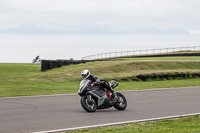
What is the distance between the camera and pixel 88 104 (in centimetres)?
1119

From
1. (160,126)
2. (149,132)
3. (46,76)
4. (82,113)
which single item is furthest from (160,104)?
(46,76)

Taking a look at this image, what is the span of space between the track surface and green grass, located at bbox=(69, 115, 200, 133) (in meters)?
0.92

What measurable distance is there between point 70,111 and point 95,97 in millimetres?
908

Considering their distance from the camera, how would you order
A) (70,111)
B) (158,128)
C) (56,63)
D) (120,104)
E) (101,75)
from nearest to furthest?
(158,128)
(70,111)
(120,104)
(101,75)
(56,63)

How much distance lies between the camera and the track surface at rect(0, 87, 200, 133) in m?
9.17

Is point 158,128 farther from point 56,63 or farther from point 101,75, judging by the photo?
point 56,63

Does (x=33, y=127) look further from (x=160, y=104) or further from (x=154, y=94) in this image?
(x=154, y=94)

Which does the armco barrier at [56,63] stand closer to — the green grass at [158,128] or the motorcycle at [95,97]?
the motorcycle at [95,97]

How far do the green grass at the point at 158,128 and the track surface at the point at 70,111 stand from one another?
3.02ft

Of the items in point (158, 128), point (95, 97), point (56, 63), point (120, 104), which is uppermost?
point (56, 63)

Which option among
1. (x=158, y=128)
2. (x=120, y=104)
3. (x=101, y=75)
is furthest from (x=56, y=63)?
(x=158, y=128)

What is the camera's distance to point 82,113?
11.0 metres

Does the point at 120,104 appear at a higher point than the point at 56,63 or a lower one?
lower


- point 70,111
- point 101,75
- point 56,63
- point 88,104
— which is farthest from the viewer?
point 56,63
